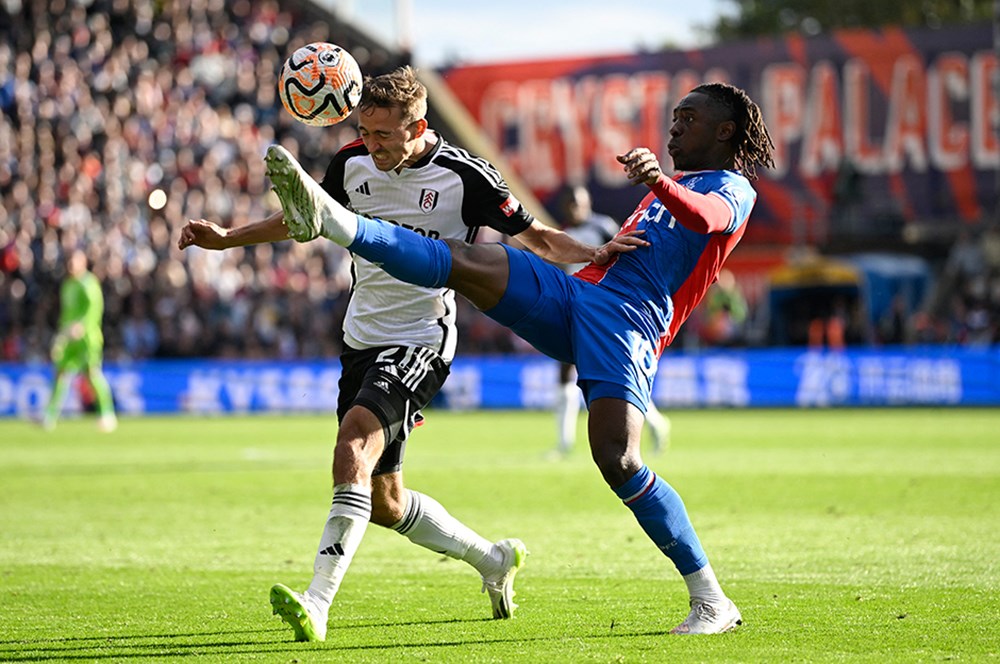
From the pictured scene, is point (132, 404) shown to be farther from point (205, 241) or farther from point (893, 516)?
point (205, 241)

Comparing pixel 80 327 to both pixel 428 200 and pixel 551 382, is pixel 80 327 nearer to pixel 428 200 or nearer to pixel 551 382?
pixel 551 382

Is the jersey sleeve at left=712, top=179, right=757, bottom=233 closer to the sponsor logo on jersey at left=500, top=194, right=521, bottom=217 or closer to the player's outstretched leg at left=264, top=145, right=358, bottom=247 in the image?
the sponsor logo on jersey at left=500, top=194, right=521, bottom=217

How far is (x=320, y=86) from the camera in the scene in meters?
6.46

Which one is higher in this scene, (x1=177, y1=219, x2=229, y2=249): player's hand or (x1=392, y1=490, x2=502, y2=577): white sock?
(x1=177, y1=219, x2=229, y2=249): player's hand

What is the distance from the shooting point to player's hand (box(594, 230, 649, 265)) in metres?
6.02

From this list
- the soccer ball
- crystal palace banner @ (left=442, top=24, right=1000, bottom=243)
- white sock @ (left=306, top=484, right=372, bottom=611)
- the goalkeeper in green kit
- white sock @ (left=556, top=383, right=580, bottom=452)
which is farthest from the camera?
crystal palace banner @ (left=442, top=24, right=1000, bottom=243)

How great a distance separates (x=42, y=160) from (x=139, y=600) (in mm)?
24073

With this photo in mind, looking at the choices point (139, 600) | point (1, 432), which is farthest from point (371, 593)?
point (1, 432)

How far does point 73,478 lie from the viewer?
45.7 feet

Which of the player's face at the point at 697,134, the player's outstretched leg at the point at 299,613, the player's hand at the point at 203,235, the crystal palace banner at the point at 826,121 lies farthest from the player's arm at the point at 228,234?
the crystal palace banner at the point at 826,121

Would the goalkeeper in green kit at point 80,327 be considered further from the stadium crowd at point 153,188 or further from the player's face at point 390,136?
the player's face at point 390,136

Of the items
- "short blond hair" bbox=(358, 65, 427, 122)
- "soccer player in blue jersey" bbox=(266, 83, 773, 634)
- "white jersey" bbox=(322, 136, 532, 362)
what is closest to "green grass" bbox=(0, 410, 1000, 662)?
"soccer player in blue jersey" bbox=(266, 83, 773, 634)

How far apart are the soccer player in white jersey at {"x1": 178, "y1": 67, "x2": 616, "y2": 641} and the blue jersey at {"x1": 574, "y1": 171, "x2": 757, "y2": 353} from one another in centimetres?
21

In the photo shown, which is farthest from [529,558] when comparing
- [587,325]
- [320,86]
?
[320,86]
